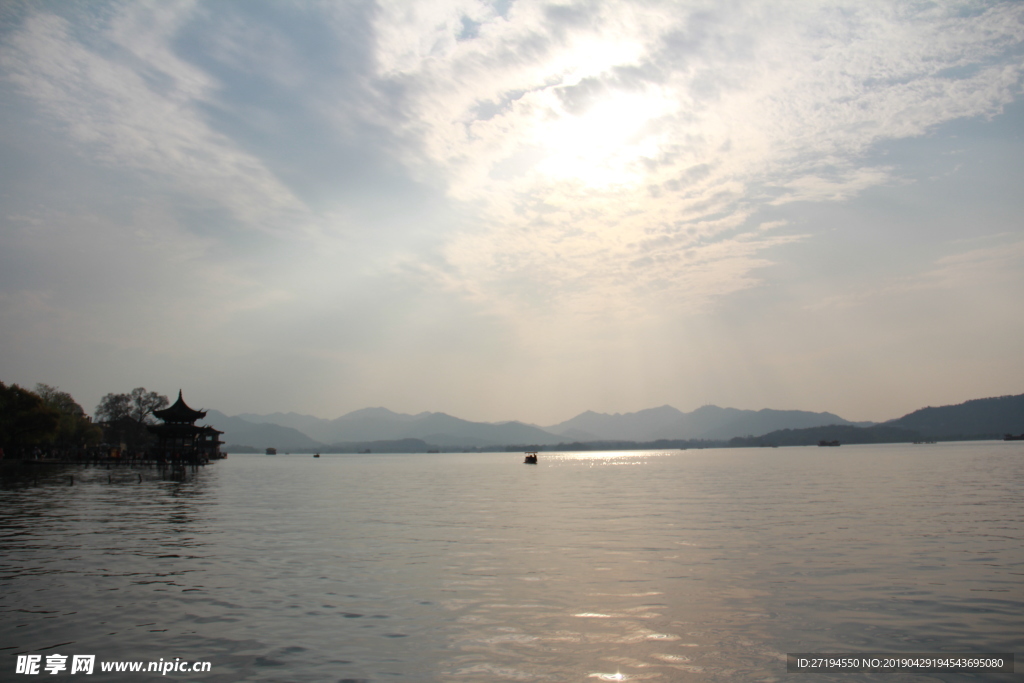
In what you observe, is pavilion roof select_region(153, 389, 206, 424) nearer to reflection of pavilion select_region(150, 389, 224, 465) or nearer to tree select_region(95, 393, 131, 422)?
reflection of pavilion select_region(150, 389, 224, 465)

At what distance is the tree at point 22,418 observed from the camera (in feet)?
290

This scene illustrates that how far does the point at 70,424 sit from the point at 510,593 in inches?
5301

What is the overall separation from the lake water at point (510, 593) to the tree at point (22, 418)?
70.3m

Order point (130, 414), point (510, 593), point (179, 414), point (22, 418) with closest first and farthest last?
point (510, 593) < point (22, 418) < point (179, 414) < point (130, 414)

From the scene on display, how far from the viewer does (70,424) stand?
120 meters

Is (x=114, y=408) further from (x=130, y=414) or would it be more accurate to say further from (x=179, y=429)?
(x=179, y=429)

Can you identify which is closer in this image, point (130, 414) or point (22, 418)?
point (22, 418)

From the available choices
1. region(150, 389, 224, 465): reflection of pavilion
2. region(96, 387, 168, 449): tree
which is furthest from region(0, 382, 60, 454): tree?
region(96, 387, 168, 449): tree

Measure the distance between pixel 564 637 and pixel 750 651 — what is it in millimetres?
3765

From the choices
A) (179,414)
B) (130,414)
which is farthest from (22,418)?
(130,414)

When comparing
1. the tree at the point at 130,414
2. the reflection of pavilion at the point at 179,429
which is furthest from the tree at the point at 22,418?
the tree at the point at 130,414

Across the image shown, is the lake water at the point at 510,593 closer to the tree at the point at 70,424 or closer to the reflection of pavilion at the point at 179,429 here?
the reflection of pavilion at the point at 179,429

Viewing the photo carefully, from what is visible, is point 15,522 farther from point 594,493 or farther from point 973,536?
point 973,536

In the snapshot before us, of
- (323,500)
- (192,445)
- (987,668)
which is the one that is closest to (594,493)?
(323,500)
